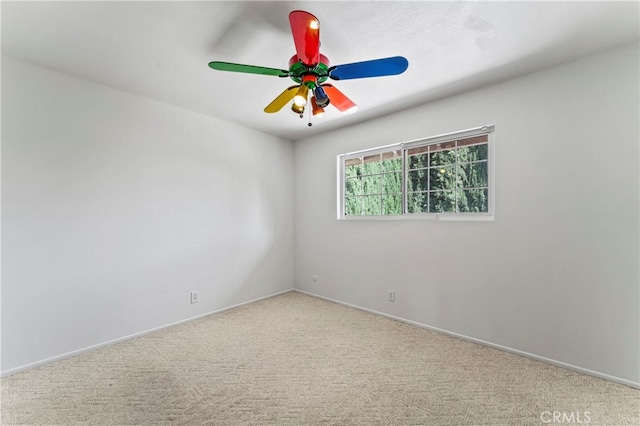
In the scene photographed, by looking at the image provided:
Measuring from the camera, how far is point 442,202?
289 centimetres

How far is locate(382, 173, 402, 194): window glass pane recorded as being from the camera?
3259mm

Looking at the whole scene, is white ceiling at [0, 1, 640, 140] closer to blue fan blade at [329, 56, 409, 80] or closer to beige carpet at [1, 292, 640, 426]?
blue fan blade at [329, 56, 409, 80]

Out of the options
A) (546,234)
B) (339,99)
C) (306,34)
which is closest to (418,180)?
(546,234)

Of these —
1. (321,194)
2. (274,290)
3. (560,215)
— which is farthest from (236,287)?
(560,215)

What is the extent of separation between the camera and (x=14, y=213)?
2080 mm

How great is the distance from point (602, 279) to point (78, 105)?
4384mm

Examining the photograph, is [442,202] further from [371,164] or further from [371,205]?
[371,164]

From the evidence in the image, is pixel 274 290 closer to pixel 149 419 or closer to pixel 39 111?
pixel 149 419

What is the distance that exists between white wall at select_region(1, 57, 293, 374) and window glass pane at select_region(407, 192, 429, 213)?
2029mm

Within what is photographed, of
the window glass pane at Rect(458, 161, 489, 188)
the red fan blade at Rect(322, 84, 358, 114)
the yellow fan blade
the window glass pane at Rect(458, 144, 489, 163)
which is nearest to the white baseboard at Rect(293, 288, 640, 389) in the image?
the window glass pane at Rect(458, 161, 489, 188)

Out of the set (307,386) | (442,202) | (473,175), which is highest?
(473,175)

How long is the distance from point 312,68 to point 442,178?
6.20ft

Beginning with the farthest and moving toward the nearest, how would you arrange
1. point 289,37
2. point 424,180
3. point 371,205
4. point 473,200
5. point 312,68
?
point 371,205, point 424,180, point 473,200, point 289,37, point 312,68

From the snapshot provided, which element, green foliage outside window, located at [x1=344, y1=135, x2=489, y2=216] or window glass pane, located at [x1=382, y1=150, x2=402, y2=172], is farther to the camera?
window glass pane, located at [x1=382, y1=150, x2=402, y2=172]
